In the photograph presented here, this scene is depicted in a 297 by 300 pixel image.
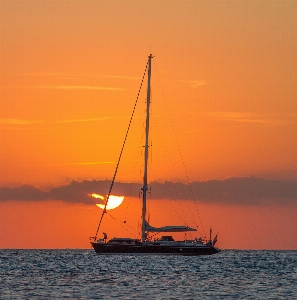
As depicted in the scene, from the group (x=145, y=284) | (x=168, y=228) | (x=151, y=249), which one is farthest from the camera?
(x=168, y=228)

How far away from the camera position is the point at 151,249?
148 m

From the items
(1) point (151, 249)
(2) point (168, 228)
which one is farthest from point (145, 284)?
(2) point (168, 228)

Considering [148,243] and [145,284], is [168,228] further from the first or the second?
[145,284]

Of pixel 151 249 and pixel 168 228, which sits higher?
pixel 168 228

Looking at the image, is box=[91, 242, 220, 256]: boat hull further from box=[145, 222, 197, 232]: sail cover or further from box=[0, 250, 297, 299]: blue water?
→ box=[0, 250, 297, 299]: blue water

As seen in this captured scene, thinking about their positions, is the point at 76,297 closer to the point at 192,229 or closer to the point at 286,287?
the point at 286,287

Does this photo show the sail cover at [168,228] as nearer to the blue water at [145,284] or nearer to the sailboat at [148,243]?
the sailboat at [148,243]

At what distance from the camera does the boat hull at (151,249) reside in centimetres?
14775

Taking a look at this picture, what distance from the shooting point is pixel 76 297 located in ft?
250

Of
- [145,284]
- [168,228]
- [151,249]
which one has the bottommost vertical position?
[145,284]

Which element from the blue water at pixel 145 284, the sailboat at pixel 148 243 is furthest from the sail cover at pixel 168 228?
the blue water at pixel 145 284

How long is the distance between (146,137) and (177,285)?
2271 inches

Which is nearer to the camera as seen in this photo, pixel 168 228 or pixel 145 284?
pixel 145 284

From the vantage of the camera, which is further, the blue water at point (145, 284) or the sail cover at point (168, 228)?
the sail cover at point (168, 228)
